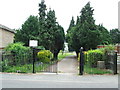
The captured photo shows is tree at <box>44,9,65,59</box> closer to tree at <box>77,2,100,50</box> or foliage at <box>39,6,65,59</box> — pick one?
foliage at <box>39,6,65,59</box>

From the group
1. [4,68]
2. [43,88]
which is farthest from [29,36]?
[43,88]

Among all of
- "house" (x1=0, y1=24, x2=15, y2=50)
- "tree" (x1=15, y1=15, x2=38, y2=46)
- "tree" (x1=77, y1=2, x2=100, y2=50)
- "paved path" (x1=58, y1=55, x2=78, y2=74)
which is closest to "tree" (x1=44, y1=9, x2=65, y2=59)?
"tree" (x1=77, y1=2, x2=100, y2=50)

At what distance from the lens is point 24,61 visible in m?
13.2

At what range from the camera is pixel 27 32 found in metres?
26.7

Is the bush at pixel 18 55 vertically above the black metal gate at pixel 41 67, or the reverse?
the bush at pixel 18 55

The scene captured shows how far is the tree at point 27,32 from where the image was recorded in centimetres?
2612

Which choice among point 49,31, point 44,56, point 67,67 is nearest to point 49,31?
point 49,31

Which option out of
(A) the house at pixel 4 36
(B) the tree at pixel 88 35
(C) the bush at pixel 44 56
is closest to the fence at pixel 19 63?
(C) the bush at pixel 44 56

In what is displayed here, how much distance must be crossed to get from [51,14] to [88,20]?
21.8ft

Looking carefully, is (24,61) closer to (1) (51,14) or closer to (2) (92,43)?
(1) (51,14)

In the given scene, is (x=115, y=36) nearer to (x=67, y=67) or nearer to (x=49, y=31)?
(x=49, y=31)

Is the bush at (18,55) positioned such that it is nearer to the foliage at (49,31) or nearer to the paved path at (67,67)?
the paved path at (67,67)

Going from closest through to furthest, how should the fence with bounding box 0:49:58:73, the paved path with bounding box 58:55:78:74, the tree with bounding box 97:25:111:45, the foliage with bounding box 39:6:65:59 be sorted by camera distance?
the fence with bounding box 0:49:58:73 → the paved path with bounding box 58:55:78:74 → the foliage with bounding box 39:6:65:59 → the tree with bounding box 97:25:111:45

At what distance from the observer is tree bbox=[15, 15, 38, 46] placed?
85.7 feet
